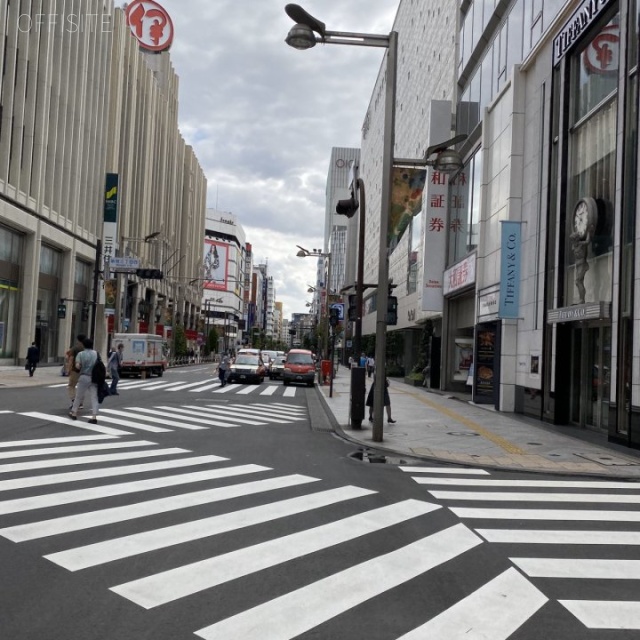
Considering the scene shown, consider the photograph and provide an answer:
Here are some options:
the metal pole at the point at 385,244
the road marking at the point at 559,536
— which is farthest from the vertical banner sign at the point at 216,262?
the road marking at the point at 559,536

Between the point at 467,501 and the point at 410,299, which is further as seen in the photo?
A: the point at 410,299

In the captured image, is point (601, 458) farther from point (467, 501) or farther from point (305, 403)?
point (305, 403)

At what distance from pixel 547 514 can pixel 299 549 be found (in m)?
3.14

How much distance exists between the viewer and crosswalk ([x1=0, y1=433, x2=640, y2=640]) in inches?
166

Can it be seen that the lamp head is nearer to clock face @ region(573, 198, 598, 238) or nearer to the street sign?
clock face @ region(573, 198, 598, 238)

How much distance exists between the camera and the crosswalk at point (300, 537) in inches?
166

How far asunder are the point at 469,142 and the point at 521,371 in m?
11.3

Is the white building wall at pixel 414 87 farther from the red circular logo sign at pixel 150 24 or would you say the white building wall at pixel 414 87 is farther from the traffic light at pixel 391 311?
the red circular logo sign at pixel 150 24

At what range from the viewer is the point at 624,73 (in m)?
13.1

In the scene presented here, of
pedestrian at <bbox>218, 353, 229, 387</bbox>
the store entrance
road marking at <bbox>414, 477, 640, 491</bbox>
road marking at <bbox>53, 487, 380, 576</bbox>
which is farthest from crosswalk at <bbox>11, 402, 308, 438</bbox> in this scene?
pedestrian at <bbox>218, 353, 229, 387</bbox>

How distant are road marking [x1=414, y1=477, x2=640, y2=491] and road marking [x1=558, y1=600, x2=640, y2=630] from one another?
4168 mm

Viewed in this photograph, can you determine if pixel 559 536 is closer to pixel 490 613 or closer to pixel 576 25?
pixel 490 613

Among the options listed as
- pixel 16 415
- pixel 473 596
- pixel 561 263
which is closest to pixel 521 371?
pixel 561 263

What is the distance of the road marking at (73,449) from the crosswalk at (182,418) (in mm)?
1238
